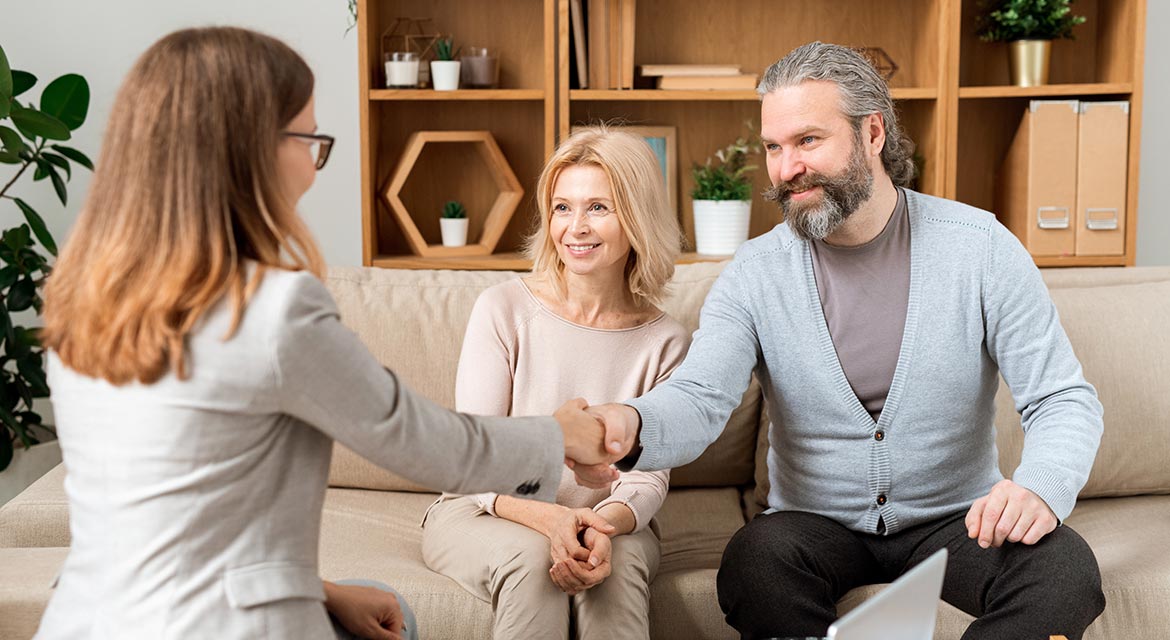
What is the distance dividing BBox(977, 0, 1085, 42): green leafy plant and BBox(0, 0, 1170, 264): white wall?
58 centimetres

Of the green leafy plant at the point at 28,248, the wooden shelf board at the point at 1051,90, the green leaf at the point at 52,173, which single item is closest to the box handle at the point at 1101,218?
the wooden shelf board at the point at 1051,90

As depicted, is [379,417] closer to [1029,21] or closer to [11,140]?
[11,140]

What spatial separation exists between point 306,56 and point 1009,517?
2.46m

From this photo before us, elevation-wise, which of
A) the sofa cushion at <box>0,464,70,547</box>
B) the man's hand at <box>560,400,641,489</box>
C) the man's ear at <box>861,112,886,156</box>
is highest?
the man's ear at <box>861,112,886,156</box>

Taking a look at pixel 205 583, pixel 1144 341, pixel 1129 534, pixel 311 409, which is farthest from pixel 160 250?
pixel 1144 341

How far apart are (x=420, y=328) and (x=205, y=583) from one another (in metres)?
1.30

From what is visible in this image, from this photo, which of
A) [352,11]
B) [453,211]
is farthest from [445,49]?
[453,211]

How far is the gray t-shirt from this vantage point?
75.3 inches

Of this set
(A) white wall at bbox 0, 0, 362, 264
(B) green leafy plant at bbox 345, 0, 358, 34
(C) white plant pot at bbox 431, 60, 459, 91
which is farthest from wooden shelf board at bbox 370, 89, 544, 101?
(A) white wall at bbox 0, 0, 362, 264

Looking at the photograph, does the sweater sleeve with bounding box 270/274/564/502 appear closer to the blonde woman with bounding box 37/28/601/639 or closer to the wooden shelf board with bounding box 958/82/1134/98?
the blonde woman with bounding box 37/28/601/639

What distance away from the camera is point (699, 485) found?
2414mm

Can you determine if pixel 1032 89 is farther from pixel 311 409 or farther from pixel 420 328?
pixel 311 409

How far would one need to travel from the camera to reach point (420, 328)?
7.75ft

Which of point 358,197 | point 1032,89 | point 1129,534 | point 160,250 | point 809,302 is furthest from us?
point 358,197
